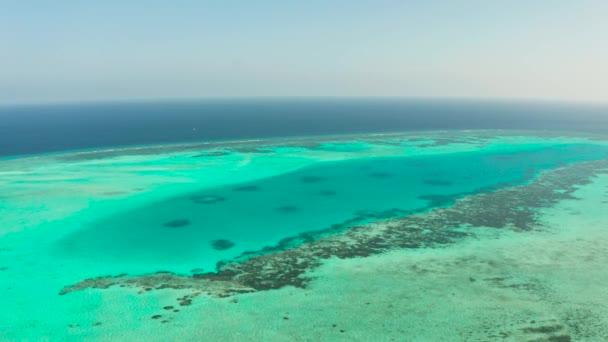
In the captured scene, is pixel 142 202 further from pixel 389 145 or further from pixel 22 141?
pixel 22 141

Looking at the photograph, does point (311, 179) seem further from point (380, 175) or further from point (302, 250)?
point (302, 250)

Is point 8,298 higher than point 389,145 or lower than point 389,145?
lower

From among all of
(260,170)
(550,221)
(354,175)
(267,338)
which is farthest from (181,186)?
(550,221)

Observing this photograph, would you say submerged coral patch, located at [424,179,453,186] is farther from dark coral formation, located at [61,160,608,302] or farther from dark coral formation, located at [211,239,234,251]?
dark coral formation, located at [211,239,234,251]

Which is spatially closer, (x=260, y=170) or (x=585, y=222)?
(x=585, y=222)

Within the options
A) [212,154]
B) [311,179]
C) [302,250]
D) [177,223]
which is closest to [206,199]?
[177,223]

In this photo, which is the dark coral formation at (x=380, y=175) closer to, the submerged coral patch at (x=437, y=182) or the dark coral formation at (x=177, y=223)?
the submerged coral patch at (x=437, y=182)

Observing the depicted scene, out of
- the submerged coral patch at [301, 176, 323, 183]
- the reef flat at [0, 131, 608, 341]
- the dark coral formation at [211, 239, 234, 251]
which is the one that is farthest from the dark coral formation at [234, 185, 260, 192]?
the dark coral formation at [211, 239, 234, 251]
